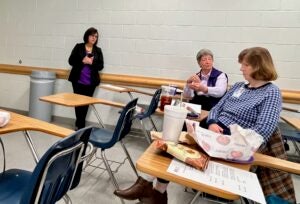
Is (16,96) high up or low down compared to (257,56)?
down

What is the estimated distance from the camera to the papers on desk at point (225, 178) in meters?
0.88

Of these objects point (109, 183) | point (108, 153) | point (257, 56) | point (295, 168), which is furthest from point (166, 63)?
point (295, 168)

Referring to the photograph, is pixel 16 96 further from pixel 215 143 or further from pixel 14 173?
pixel 215 143

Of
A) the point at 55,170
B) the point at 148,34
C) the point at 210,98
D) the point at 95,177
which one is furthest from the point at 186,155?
the point at 148,34

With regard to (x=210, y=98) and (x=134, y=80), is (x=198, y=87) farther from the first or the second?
(x=134, y=80)

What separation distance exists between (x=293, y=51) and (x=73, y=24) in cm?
315

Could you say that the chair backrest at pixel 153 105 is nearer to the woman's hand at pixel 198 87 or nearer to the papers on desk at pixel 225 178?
the woman's hand at pixel 198 87

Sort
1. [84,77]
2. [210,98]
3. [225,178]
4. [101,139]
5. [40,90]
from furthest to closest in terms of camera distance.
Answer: [40,90] < [84,77] < [210,98] < [101,139] < [225,178]

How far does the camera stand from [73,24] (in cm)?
405

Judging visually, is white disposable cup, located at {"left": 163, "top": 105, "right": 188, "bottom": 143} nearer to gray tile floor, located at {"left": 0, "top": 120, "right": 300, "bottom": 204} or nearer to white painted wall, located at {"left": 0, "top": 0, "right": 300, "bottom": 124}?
gray tile floor, located at {"left": 0, "top": 120, "right": 300, "bottom": 204}

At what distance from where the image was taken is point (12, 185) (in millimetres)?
1295

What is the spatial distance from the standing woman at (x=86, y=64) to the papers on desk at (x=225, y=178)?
3.00 m

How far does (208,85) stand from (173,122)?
6.53ft

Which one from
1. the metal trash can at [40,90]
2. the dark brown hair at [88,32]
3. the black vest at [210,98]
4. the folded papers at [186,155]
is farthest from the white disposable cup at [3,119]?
the metal trash can at [40,90]
